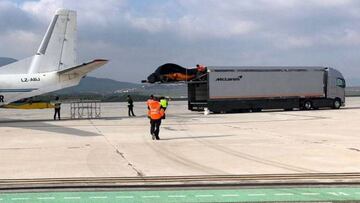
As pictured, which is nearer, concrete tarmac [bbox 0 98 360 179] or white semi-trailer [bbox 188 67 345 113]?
concrete tarmac [bbox 0 98 360 179]

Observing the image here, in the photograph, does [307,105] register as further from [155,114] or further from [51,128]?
[155,114]

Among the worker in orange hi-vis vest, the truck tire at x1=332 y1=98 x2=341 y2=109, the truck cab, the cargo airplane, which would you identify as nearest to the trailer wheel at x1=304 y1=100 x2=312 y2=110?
the truck cab

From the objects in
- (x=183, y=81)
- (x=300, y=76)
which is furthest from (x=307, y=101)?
(x=183, y=81)

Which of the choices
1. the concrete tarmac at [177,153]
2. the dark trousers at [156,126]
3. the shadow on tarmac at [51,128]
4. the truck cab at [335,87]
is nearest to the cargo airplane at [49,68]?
the shadow on tarmac at [51,128]

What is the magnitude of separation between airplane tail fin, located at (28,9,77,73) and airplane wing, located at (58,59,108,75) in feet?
4.14

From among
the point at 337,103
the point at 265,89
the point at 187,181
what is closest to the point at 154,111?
the point at 187,181

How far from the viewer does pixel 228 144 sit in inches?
661

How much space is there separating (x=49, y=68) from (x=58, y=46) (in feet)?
5.13

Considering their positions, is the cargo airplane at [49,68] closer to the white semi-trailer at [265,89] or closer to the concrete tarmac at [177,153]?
the concrete tarmac at [177,153]

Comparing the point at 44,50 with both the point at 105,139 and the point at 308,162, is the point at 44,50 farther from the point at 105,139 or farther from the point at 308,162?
the point at 308,162

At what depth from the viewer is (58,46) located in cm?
3042

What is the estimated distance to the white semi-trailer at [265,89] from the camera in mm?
37812

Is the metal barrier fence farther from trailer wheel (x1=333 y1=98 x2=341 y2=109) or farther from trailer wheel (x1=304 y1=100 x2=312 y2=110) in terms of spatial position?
trailer wheel (x1=333 y1=98 x2=341 y2=109)

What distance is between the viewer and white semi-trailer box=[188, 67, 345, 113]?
124ft
